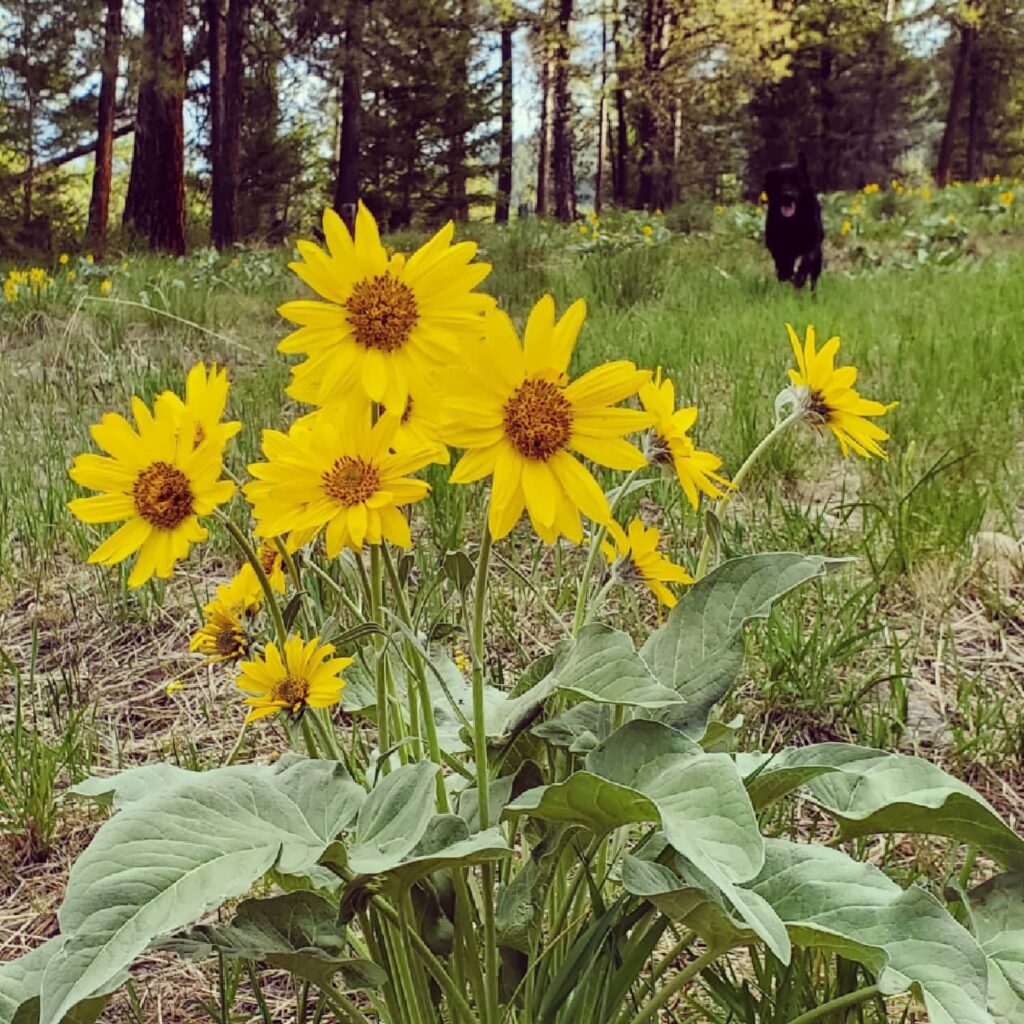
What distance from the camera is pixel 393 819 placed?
26.9 inches

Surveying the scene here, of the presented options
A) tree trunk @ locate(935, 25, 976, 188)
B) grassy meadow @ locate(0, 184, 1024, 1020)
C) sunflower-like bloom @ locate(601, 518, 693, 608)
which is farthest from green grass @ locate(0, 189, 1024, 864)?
tree trunk @ locate(935, 25, 976, 188)

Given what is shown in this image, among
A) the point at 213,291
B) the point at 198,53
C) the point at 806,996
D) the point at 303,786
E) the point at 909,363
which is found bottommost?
the point at 806,996

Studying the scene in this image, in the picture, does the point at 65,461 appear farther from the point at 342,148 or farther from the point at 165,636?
the point at 342,148

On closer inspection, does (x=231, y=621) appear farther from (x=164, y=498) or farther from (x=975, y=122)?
(x=975, y=122)

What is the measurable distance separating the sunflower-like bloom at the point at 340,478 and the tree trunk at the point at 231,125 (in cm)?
1011

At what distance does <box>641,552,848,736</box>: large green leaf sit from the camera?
0.82 meters

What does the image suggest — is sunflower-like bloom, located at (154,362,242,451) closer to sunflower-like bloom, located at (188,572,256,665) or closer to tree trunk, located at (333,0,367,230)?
sunflower-like bloom, located at (188,572,256,665)

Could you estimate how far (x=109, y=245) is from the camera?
827cm

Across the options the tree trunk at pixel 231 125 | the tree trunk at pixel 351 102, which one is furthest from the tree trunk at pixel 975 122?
the tree trunk at pixel 231 125

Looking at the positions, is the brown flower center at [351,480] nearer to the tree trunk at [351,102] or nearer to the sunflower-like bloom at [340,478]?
the sunflower-like bloom at [340,478]

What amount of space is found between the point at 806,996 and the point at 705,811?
14.4 inches

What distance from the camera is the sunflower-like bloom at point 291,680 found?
0.84m

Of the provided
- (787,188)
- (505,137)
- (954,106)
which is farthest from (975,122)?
(787,188)

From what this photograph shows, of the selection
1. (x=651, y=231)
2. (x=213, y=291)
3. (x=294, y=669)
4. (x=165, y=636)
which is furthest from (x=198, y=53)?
(x=294, y=669)
